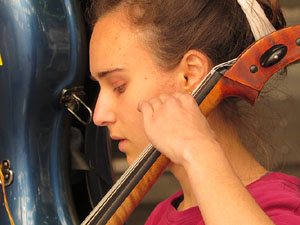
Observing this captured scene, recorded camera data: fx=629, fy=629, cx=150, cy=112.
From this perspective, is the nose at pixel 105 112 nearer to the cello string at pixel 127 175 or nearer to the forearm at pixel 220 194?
the cello string at pixel 127 175

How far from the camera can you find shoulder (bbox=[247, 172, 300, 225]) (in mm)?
808

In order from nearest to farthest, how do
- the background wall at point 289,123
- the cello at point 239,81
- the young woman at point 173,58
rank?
the cello at point 239,81
the young woman at point 173,58
the background wall at point 289,123

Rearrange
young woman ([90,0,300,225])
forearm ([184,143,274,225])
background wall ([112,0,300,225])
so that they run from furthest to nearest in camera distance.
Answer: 1. background wall ([112,0,300,225])
2. young woman ([90,0,300,225])
3. forearm ([184,143,274,225])

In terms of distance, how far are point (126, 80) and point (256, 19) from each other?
0.22 metres

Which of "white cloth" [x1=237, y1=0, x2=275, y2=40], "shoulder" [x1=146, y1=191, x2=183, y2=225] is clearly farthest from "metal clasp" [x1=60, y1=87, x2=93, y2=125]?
"white cloth" [x1=237, y1=0, x2=275, y2=40]

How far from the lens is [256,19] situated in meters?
0.97

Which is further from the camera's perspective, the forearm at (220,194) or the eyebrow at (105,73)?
the eyebrow at (105,73)

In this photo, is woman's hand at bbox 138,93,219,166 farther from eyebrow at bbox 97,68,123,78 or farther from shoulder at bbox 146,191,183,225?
shoulder at bbox 146,191,183,225

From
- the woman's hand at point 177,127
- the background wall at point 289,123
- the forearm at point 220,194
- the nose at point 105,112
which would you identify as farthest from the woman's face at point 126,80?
the background wall at point 289,123

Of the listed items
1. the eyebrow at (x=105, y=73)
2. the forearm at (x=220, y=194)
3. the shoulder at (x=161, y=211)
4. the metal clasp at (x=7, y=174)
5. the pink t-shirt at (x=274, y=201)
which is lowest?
the shoulder at (x=161, y=211)

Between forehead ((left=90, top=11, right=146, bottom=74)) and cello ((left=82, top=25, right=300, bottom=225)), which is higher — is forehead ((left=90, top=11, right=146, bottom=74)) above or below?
above

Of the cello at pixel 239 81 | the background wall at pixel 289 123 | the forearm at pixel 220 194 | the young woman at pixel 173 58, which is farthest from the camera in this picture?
the background wall at pixel 289 123

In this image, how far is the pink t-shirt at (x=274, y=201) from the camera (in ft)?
2.67

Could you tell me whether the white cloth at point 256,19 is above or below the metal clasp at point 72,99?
above
